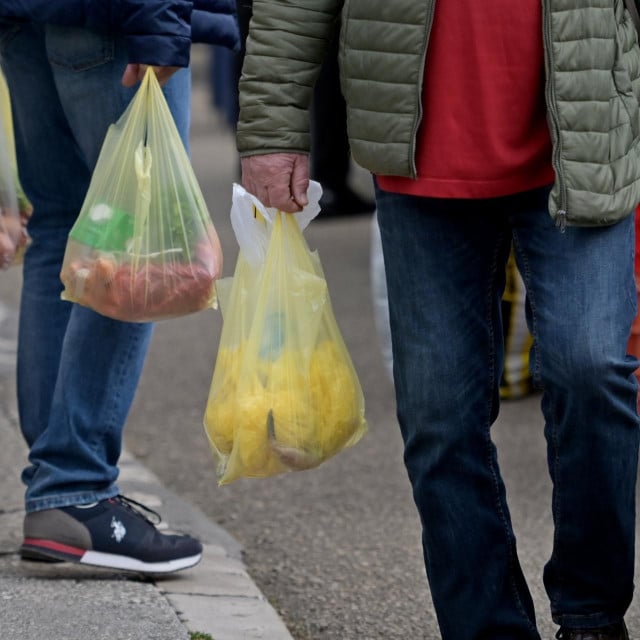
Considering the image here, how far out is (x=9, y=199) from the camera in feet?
10.3

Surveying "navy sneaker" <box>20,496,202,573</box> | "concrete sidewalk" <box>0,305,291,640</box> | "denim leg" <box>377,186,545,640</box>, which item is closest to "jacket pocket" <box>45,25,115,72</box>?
"denim leg" <box>377,186,545,640</box>

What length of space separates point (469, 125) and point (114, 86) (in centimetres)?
92

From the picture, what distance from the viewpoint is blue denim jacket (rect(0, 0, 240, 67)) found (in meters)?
2.79

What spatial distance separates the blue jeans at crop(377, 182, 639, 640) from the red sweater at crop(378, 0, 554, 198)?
7 centimetres

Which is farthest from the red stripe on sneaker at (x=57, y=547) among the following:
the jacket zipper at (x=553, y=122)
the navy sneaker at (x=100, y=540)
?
the jacket zipper at (x=553, y=122)

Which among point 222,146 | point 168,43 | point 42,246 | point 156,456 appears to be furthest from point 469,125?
point 222,146

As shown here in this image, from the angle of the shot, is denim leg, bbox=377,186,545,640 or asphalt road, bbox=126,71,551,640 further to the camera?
asphalt road, bbox=126,71,551,640

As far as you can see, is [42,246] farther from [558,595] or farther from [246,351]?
[558,595]

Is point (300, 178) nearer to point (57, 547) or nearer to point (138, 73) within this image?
point (138, 73)

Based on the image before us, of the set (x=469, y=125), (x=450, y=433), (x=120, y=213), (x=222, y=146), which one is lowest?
(x=222, y=146)

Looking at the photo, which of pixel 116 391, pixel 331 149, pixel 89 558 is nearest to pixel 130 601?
pixel 89 558

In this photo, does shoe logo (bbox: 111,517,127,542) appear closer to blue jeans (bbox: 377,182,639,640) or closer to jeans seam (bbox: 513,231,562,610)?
blue jeans (bbox: 377,182,639,640)

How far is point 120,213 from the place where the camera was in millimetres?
2883

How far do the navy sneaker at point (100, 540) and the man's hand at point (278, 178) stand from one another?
0.93m
